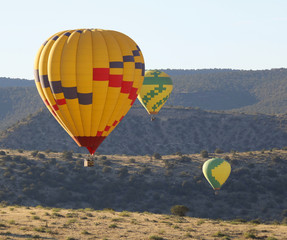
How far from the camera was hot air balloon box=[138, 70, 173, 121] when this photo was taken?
77.3 meters

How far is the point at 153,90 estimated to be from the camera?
3054 inches

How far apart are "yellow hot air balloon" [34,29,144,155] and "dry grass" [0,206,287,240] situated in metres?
5.59

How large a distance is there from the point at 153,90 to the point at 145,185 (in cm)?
1785

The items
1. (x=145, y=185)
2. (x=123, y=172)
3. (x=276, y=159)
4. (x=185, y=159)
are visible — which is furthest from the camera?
(x=185, y=159)

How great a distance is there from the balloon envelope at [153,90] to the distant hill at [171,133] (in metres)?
56.1

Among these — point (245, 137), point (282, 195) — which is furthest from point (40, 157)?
point (245, 137)

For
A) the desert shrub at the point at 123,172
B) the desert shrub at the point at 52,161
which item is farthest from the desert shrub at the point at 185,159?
the desert shrub at the point at 52,161

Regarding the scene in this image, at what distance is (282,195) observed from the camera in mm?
89375

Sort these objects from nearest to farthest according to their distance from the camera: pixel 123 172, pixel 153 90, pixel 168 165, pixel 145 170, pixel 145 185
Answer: pixel 153 90
pixel 145 185
pixel 123 172
pixel 145 170
pixel 168 165

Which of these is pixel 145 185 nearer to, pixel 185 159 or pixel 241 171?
pixel 185 159

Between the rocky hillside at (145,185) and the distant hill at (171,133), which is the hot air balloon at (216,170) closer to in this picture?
the rocky hillside at (145,185)

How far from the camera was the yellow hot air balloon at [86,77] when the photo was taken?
141 ft

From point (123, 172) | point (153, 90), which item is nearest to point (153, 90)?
point (153, 90)

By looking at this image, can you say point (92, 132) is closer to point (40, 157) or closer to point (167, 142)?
point (40, 157)
